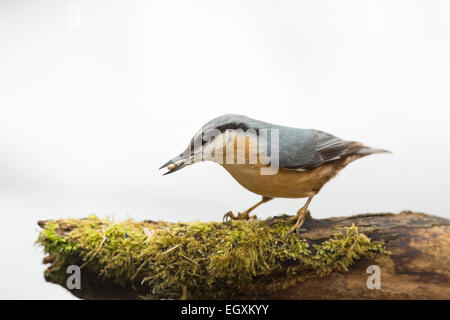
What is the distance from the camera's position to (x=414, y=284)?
228 cm

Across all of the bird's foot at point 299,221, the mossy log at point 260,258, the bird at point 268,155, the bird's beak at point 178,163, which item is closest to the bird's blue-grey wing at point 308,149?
the bird at point 268,155

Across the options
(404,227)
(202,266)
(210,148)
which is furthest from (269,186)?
(404,227)

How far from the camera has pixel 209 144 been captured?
2633mm

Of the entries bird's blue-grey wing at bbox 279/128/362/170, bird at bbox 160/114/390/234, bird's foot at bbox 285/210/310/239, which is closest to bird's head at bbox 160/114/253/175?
bird at bbox 160/114/390/234

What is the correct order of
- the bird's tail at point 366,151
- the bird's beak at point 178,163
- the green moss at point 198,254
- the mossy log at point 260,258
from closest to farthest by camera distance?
the mossy log at point 260,258 → the green moss at point 198,254 → the bird's beak at point 178,163 → the bird's tail at point 366,151

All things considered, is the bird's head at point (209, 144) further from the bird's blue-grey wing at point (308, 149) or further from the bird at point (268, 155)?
the bird's blue-grey wing at point (308, 149)

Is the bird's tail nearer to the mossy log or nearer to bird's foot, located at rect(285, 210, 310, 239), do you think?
the mossy log

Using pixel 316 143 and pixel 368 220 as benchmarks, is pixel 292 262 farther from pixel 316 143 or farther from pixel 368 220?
pixel 316 143

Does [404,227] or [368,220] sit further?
[368,220]

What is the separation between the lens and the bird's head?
2.61 m

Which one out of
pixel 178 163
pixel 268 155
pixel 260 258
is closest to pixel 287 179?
pixel 268 155

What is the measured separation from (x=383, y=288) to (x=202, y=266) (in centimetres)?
107

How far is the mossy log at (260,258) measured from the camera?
2336 millimetres
